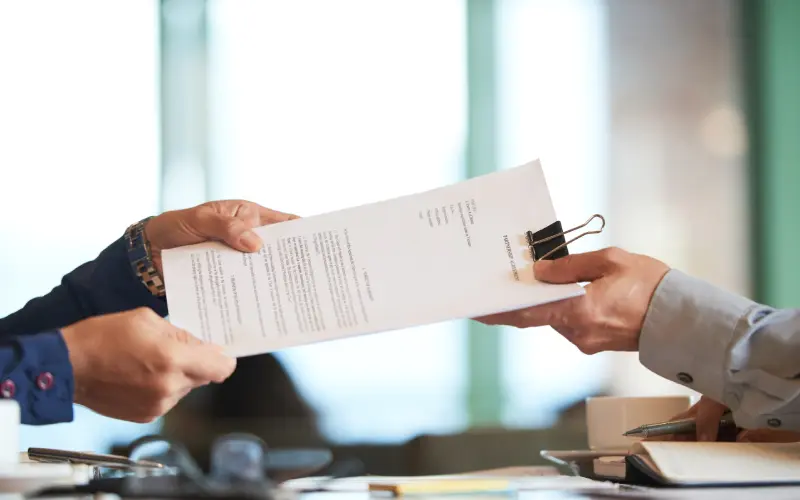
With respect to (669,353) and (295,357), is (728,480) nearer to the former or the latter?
(669,353)

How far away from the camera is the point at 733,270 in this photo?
373 centimetres

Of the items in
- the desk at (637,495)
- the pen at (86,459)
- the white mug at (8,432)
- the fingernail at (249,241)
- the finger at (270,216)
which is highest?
the finger at (270,216)

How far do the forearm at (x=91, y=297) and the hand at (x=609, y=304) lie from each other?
2.12 feet

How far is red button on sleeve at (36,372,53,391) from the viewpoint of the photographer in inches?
37.9

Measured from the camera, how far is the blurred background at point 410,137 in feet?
11.6

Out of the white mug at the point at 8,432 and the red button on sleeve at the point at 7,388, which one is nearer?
the white mug at the point at 8,432

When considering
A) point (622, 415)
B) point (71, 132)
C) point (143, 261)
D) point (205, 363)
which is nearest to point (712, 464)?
point (622, 415)

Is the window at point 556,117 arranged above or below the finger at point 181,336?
above

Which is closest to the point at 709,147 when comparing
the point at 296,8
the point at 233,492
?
the point at 296,8

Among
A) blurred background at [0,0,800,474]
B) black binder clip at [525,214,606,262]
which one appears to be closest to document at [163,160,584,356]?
black binder clip at [525,214,606,262]

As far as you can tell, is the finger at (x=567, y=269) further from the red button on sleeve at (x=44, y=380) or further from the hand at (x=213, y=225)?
the red button on sleeve at (x=44, y=380)

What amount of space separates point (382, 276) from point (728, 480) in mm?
445

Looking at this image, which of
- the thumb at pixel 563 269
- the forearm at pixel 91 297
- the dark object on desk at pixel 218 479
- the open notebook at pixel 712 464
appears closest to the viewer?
the dark object on desk at pixel 218 479

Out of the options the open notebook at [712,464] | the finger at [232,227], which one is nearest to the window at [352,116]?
the finger at [232,227]
